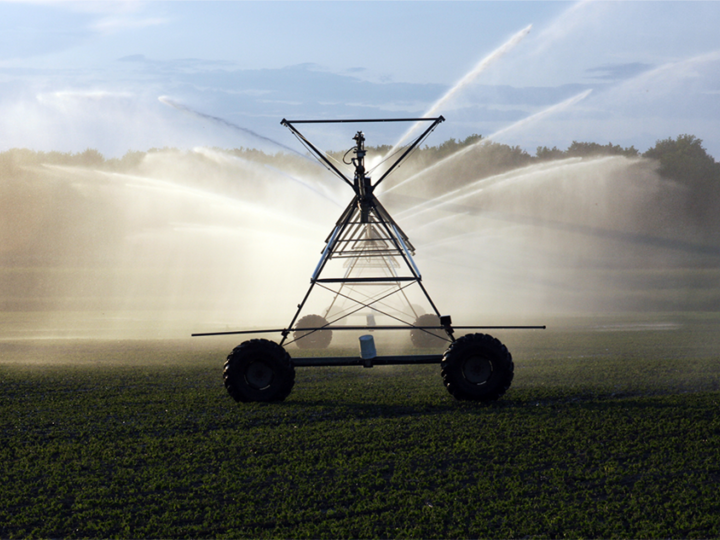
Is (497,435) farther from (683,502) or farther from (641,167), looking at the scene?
(641,167)

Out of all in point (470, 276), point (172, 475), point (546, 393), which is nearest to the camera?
point (172, 475)

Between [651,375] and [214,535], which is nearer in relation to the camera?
[214,535]

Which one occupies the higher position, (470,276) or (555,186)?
(555,186)

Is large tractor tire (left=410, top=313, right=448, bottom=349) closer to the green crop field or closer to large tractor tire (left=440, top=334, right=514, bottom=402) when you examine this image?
the green crop field

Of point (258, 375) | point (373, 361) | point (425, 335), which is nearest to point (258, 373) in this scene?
point (258, 375)

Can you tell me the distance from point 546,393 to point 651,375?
3801 mm

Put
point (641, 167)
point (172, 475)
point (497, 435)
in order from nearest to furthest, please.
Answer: point (172, 475) < point (497, 435) < point (641, 167)

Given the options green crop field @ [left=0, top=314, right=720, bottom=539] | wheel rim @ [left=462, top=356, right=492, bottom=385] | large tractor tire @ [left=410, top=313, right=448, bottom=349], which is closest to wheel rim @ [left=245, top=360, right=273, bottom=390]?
green crop field @ [left=0, top=314, right=720, bottom=539]

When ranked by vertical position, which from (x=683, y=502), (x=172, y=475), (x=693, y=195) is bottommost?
(x=683, y=502)

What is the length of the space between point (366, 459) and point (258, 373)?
4671 mm

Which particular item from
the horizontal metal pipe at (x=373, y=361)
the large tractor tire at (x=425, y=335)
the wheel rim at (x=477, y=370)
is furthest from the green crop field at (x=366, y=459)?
the large tractor tire at (x=425, y=335)

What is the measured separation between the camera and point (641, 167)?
3794 inches

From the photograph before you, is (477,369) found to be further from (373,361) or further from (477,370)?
(373,361)

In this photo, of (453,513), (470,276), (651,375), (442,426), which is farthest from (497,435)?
(470,276)
